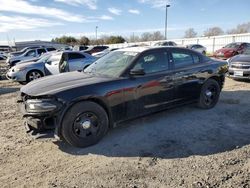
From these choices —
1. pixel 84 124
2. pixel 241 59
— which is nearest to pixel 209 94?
pixel 84 124

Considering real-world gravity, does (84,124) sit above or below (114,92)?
below

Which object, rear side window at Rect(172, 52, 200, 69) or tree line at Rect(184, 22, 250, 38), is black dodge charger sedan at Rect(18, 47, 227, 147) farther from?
tree line at Rect(184, 22, 250, 38)

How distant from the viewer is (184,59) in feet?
20.4

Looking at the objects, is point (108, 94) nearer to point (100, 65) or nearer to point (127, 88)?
point (127, 88)

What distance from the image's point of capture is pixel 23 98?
4.90 m

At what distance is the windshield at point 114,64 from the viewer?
17.4 feet

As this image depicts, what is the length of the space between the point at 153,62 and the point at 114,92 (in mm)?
1225

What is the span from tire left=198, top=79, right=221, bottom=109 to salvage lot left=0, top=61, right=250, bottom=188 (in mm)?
512

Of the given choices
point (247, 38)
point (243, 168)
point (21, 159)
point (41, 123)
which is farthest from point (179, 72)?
point (247, 38)

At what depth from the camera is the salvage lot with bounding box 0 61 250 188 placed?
144 inches

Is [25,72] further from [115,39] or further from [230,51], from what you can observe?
[115,39]

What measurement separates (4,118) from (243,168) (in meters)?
5.36

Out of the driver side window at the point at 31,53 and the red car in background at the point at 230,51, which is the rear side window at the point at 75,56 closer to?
the driver side window at the point at 31,53

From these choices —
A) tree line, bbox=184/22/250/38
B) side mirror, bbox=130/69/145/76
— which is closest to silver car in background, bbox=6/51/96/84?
side mirror, bbox=130/69/145/76
